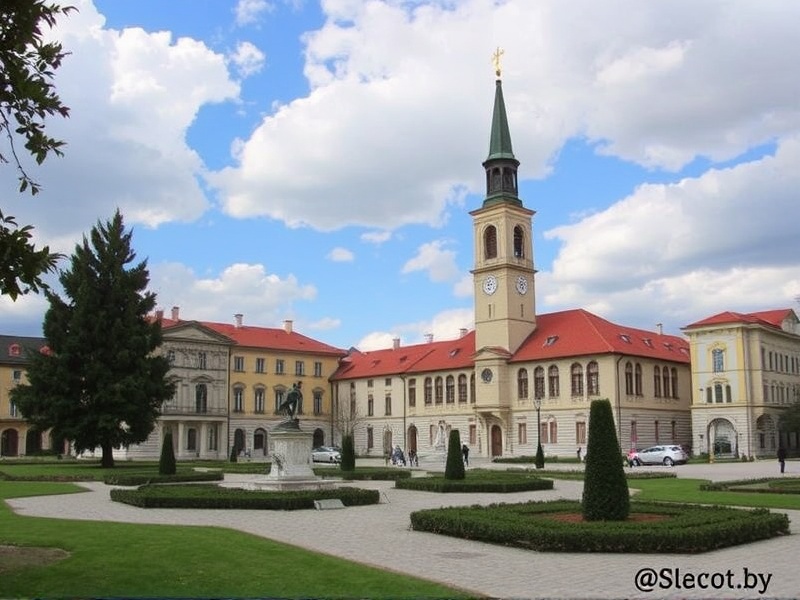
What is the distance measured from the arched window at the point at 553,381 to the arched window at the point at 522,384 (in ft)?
7.64

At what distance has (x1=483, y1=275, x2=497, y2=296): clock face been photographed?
71.1 m

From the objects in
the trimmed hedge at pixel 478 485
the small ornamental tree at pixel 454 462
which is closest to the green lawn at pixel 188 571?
the trimmed hedge at pixel 478 485

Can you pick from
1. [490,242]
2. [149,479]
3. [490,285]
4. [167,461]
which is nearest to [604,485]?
[149,479]

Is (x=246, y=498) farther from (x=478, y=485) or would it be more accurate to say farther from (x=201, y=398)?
(x=201, y=398)

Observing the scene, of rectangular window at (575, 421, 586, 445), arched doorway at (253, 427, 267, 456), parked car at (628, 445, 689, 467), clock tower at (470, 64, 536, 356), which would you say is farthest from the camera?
arched doorway at (253, 427, 267, 456)

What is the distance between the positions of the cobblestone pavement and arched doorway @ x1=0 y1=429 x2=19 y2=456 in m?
61.4

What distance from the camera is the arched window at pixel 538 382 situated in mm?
67500

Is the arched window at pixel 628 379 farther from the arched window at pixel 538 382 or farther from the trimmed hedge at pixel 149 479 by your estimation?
the trimmed hedge at pixel 149 479

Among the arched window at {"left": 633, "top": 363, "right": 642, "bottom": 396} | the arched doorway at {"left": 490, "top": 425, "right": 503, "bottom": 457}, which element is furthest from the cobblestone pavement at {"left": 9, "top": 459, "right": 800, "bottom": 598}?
the arched doorway at {"left": 490, "top": 425, "right": 503, "bottom": 457}

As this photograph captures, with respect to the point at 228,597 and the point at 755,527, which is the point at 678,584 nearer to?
the point at 755,527

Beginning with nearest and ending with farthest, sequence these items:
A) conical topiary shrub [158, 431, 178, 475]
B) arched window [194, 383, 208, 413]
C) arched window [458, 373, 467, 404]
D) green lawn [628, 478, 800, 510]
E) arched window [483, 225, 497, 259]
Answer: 1. green lawn [628, 478, 800, 510]
2. conical topiary shrub [158, 431, 178, 475]
3. arched window [483, 225, 497, 259]
4. arched window [458, 373, 467, 404]
5. arched window [194, 383, 208, 413]

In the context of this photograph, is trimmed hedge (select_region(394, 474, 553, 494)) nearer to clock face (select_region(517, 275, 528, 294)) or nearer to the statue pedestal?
the statue pedestal

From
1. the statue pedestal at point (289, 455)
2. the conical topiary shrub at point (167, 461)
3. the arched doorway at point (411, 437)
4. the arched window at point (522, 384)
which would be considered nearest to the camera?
the statue pedestal at point (289, 455)

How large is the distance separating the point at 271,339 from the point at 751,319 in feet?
149
